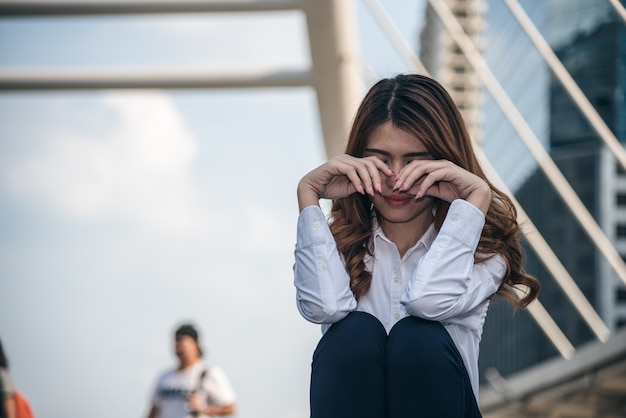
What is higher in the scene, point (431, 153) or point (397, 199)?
point (431, 153)

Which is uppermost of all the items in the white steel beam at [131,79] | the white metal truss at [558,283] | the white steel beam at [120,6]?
the white steel beam at [120,6]

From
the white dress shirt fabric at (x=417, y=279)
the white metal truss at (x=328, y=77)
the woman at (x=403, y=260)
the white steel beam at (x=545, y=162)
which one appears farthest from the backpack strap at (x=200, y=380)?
the white steel beam at (x=545, y=162)

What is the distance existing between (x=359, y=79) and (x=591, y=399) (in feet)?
9.66

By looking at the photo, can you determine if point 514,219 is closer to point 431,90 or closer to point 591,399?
point 431,90

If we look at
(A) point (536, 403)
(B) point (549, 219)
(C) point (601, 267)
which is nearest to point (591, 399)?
(A) point (536, 403)

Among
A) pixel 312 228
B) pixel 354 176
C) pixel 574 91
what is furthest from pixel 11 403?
pixel 574 91

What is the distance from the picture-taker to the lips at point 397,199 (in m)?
2.40

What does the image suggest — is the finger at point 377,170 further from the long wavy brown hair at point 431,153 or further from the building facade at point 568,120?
the building facade at point 568,120

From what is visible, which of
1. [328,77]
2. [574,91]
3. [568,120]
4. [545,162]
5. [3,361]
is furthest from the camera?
[568,120]

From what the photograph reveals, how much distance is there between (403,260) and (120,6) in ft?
16.0

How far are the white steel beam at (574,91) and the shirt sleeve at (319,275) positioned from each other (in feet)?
14.3

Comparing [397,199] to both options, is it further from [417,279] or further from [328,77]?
[328,77]

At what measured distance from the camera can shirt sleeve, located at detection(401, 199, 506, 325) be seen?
217 centimetres

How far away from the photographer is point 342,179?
97.5 inches
